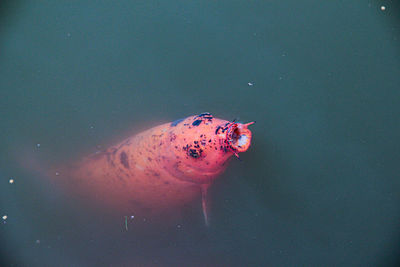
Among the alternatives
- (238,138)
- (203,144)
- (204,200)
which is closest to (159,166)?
(203,144)

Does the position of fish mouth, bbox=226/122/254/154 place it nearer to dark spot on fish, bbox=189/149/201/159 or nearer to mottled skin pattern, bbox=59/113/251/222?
mottled skin pattern, bbox=59/113/251/222

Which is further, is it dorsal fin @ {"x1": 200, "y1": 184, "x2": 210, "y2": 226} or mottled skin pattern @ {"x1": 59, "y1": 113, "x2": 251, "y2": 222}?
dorsal fin @ {"x1": 200, "y1": 184, "x2": 210, "y2": 226}

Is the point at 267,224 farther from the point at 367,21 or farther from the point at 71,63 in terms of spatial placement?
the point at 71,63

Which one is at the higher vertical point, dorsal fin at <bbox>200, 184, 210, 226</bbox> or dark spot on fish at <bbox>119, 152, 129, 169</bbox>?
dark spot on fish at <bbox>119, 152, 129, 169</bbox>

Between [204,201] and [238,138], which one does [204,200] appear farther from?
[238,138]

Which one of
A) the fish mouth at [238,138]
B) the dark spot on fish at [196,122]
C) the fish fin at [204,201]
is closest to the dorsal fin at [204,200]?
the fish fin at [204,201]

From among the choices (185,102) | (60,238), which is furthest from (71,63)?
(60,238)

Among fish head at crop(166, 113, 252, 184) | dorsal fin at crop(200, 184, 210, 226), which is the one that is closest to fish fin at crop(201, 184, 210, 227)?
dorsal fin at crop(200, 184, 210, 226)
